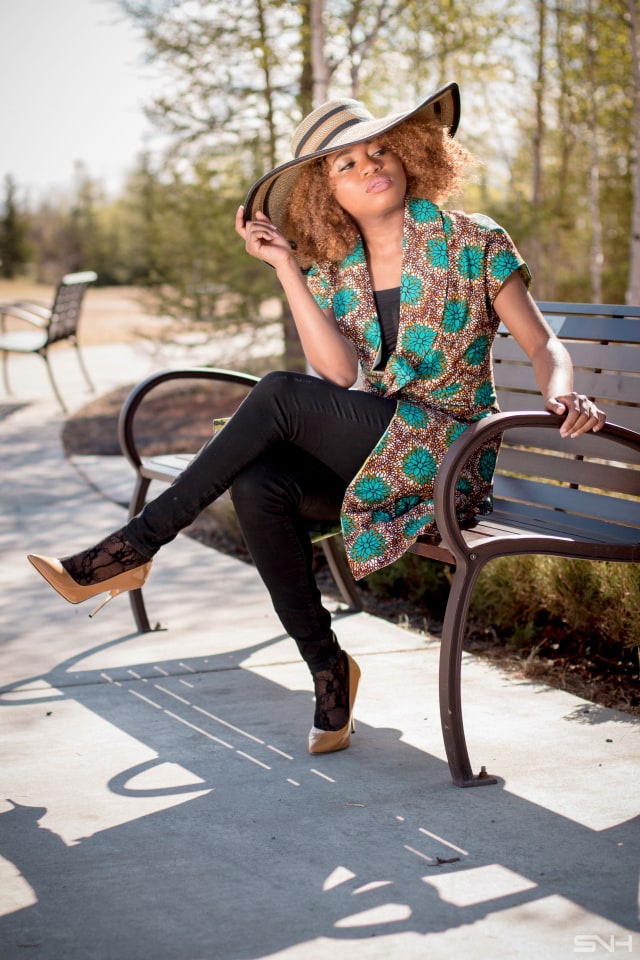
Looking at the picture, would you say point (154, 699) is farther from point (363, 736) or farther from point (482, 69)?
point (482, 69)

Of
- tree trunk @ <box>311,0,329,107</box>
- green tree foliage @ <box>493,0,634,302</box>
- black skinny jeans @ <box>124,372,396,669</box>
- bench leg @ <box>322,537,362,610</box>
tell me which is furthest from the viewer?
green tree foliage @ <box>493,0,634,302</box>

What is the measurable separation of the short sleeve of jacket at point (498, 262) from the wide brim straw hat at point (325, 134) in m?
0.38

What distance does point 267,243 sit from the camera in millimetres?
3016

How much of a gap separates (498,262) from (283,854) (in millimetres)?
1532

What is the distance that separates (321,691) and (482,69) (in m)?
7.44

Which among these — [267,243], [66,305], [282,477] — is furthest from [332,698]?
[66,305]

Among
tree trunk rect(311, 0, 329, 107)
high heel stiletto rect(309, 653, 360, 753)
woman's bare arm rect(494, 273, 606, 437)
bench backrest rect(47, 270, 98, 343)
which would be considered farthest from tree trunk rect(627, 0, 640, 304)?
high heel stiletto rect(309, 653, 360, 753)

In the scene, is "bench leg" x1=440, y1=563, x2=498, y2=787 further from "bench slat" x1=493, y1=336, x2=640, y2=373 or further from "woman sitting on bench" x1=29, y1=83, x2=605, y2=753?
"bench slat" x1=493, y1=336, x2=640, y2=373

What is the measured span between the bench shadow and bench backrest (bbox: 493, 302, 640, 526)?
0.81 metres

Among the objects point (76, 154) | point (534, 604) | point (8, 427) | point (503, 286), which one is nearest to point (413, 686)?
point (534, 604)

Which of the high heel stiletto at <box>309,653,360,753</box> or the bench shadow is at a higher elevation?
the high heel stiletto at <box>309,653,360,753</box>

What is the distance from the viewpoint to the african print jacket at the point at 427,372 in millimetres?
2664

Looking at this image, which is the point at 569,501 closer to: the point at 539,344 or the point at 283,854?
the point at 539,344

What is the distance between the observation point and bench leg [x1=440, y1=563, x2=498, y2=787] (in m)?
2.43
